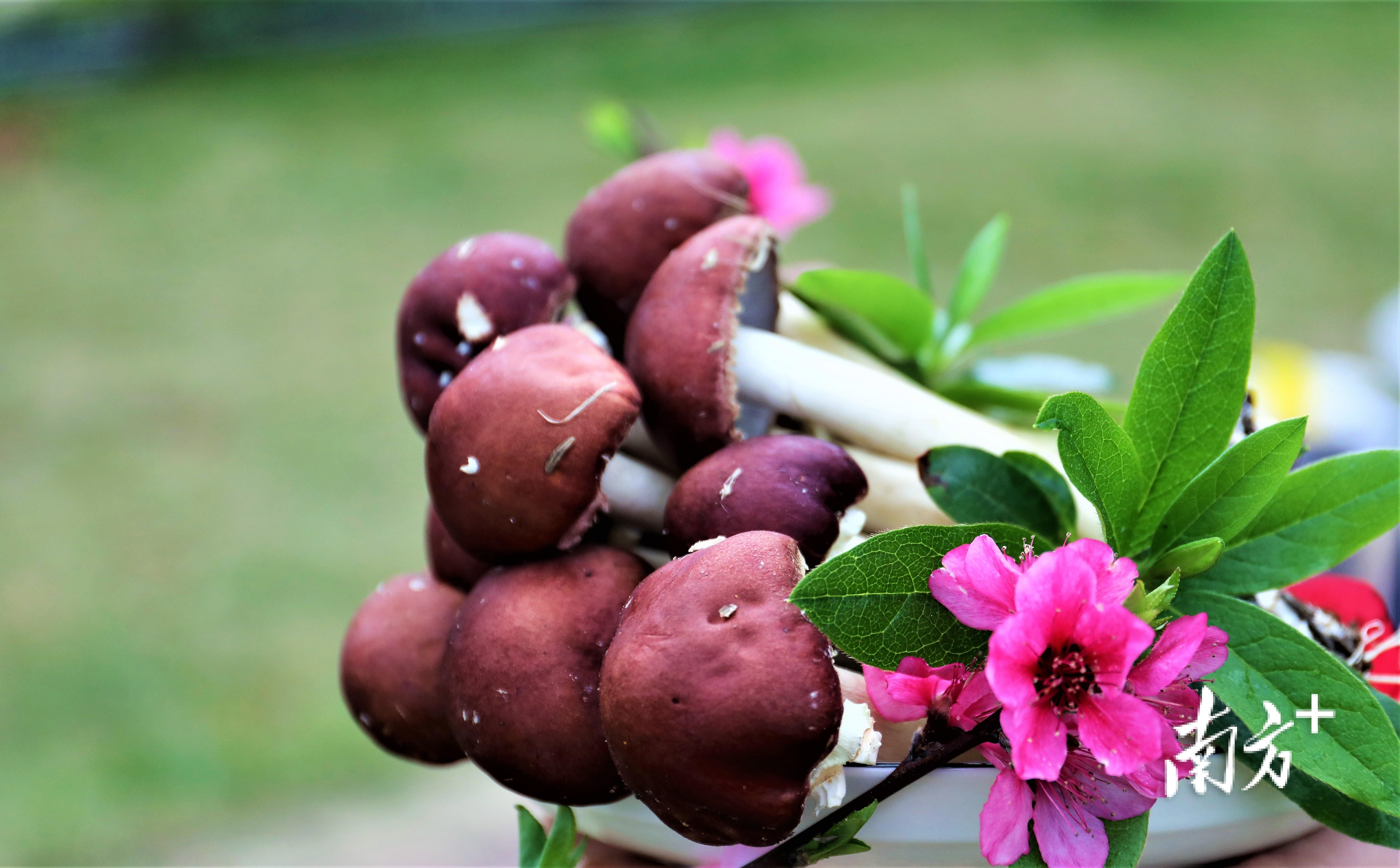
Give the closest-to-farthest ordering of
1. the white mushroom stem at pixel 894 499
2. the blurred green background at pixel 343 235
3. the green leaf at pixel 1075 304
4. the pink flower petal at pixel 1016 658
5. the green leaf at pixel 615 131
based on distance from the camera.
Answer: the pink flower petal at pixel 1016 658 → the white mushroom stem at pixel 894 499 → the green leaf at pixel 1075 304 → the green leaf at pixel 615 131 → the blurred green background at pixel 343 235

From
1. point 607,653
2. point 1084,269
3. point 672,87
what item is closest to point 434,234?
point 672,87

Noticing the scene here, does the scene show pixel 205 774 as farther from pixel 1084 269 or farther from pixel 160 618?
pixel 1084 269

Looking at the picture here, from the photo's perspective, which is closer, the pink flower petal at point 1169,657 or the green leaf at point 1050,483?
the pink flower petal at point 1169,657

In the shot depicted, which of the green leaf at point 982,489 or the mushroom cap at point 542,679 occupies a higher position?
the green leaf at point 982,489

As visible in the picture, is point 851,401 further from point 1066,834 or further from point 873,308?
point 1066,834

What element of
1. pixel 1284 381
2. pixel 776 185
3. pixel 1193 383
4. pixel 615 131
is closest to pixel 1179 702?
pixel 1193 383

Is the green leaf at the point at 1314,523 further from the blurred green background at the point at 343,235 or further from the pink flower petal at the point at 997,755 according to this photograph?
the blurred green background at the point at 343,235

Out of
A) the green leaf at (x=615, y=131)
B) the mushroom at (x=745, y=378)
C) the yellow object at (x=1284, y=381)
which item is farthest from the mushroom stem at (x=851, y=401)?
the yellow object at (x=1284, y=381)
